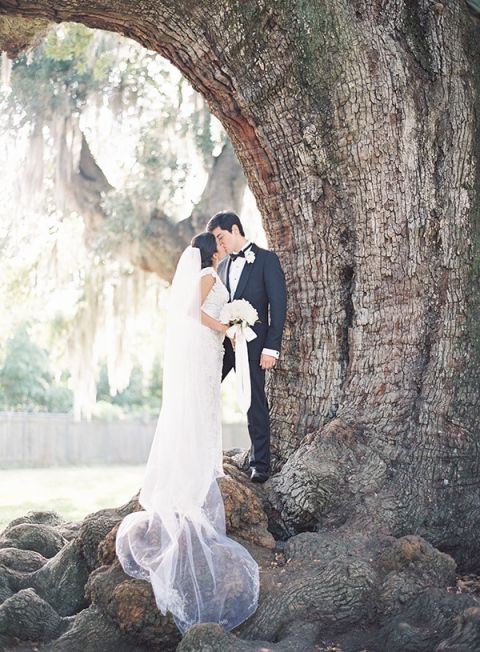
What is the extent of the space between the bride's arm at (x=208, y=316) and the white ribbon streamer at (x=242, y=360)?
103mm

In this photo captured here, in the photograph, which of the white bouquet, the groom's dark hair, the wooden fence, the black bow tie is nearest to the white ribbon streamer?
the white bouquet

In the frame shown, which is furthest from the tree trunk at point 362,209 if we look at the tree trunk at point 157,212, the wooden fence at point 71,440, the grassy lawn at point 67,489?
the wooden fence at point 71,440

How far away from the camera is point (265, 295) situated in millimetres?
6320

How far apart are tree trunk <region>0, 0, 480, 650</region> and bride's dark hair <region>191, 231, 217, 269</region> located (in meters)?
0.51

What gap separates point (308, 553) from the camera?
523cm

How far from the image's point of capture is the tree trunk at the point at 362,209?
229 inches

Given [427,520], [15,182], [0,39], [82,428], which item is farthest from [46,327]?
[427,520]

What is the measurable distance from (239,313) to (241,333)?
0.45 ft

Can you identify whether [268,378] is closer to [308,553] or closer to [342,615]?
[308,553]

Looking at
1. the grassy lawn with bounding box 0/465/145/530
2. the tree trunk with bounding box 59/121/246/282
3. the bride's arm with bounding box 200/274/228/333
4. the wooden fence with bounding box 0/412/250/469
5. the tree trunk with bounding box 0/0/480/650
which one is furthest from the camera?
the wooden fence with bounding box 0/412/250/469

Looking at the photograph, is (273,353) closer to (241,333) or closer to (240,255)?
(241,333)

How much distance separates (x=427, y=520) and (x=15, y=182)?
1109cm

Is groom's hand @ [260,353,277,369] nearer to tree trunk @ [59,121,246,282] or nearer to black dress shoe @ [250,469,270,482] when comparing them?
black dress shoe @ [250,469,270,482]

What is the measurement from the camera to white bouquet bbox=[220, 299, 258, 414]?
6020 mm
